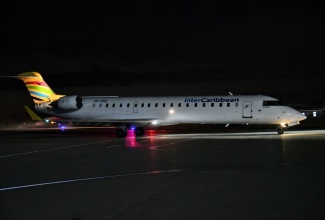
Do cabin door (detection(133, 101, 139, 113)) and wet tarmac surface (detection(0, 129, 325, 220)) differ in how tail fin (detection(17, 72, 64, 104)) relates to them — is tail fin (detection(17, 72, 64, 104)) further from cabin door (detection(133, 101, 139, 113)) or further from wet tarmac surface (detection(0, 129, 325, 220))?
wet tarmac surface (detection(0, 129, 325, 220))

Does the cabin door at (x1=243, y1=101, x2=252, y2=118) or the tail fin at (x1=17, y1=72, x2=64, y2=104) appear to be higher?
the tail fin at (x1=17, y1=72, x2=64, y2=104)

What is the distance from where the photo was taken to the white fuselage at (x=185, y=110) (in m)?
27.2

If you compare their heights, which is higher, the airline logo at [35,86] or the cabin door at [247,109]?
the airline logo at [35,86]

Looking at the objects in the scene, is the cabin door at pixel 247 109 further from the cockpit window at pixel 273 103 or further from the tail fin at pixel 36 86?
the tail fin at pixel 36 86

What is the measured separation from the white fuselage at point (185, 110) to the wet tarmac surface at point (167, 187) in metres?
12.0

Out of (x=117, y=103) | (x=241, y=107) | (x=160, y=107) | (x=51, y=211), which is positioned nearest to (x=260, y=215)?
(x=51, y=211)

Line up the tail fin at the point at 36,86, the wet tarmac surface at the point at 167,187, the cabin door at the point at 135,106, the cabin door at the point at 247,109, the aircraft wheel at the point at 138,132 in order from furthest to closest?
the tail fin at the point at 36,86, the cabin door at the point at 135,106, the aircraft wheel at the point at 138,132, the cabin door at the point at 247,109, the wet tarmac surface at the point at 167,187

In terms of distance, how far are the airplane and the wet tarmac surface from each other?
475 inches

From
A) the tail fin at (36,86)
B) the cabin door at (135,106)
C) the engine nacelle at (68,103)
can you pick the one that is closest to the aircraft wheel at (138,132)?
the cabin door at (135,106)

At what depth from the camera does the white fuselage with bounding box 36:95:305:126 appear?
27.2 m

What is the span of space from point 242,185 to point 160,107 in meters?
21.1

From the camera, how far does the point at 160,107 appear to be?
3027 centimetres

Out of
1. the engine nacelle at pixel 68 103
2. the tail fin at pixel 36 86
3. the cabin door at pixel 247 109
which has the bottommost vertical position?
the cabin door at pixel 247 109

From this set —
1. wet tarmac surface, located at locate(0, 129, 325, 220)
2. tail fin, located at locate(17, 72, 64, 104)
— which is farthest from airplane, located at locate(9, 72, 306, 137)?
wet tarmac surface, located at locate(0, 129, 325, 220)
